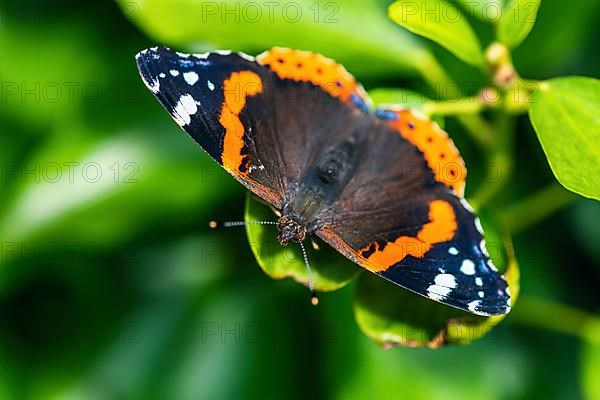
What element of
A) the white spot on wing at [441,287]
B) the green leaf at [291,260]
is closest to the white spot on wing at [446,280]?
the white spot on wing at [441,287]

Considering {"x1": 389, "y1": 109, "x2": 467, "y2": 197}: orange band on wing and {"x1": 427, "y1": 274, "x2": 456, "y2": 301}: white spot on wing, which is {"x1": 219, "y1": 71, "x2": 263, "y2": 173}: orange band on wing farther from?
{"x1": 427, "y1": 274, "x2": 456, "y2": 301}: white spot on wing

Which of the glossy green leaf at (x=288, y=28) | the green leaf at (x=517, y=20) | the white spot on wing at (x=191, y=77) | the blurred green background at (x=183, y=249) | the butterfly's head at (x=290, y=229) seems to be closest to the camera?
the green leaf at (x=517, y=20)

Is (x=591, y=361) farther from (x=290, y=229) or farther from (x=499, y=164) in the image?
(x=290, y=229)

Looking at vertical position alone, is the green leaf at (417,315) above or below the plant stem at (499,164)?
below

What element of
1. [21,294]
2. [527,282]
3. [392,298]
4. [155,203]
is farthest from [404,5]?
[21,294]

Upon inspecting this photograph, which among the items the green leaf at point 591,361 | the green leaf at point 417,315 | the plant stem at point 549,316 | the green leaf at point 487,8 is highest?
the green leaf at point 487,8

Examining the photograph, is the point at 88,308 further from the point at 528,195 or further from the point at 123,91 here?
the point at 528,195

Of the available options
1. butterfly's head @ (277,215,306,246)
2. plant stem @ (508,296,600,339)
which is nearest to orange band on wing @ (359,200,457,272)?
butterfly's head @ (277,215,306,246)

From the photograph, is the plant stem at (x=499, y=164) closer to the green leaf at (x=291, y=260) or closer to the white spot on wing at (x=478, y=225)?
the white spot on wing at (x=478, y=225)
